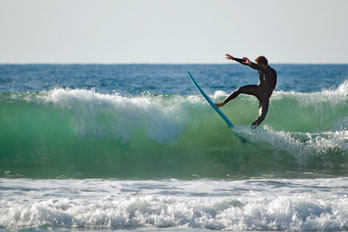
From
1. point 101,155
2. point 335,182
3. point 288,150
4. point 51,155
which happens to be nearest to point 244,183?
point 335,182

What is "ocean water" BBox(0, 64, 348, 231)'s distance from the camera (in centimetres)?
675

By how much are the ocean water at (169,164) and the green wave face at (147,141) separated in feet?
0.07

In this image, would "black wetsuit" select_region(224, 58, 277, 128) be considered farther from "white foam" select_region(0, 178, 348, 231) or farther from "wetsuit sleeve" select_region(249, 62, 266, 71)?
"white foam" select_region(0, 178, 348, 231)

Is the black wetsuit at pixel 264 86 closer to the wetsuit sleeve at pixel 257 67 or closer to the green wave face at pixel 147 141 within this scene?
the wetsuit sleeve at pixel 257 67

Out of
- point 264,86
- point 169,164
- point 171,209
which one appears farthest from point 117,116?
point 171,209

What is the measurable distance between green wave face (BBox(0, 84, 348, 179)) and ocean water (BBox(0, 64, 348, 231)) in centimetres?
2

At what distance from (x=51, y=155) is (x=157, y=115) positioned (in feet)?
8.02

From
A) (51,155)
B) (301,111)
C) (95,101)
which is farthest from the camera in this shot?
(301,111)

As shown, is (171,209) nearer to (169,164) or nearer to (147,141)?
(169,164)

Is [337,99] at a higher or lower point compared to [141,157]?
higher

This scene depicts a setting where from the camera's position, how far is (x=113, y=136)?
1109 centimetres

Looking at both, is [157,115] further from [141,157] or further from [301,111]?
[301,111]

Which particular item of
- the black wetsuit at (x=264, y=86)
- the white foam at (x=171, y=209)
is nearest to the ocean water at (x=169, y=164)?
the white foam at (x=171, y=209)

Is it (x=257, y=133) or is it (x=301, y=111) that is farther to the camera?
(x=301, y=111)
